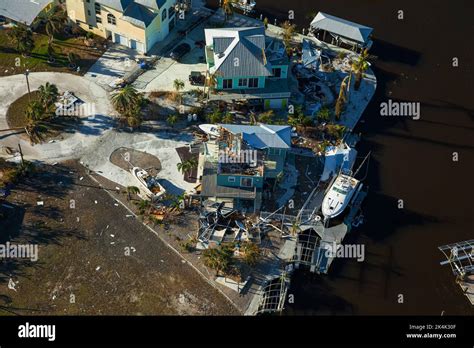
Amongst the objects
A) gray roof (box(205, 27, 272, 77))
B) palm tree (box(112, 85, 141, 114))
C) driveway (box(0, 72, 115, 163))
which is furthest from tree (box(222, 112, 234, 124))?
driveway (box(0, 72, 115, 163))

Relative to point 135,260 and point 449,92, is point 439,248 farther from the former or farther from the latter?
point 135,260

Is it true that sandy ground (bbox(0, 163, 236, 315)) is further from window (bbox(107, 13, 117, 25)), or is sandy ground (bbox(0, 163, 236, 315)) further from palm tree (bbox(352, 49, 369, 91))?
palm tree (bbox(352, 49, 369, 91))

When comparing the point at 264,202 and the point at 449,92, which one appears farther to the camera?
the point at 449,92

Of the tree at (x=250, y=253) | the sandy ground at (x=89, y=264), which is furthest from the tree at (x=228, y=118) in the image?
the tree at (x=250, y=253)

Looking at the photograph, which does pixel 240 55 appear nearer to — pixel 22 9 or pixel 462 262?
pixel 22 9

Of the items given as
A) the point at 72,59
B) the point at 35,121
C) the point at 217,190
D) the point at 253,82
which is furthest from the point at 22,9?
the point at 217,190

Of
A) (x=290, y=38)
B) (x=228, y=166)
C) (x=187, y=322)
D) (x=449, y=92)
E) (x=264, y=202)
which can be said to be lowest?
(x=187, y=322)

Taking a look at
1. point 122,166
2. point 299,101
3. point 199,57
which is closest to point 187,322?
point 122,166

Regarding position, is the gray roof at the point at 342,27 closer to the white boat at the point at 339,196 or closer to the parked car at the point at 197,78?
the parked car at the point at 197,78
